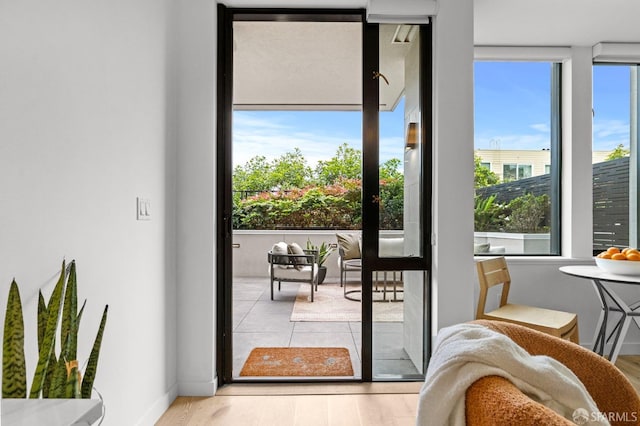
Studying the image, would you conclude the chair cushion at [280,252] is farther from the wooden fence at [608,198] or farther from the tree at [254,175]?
the tree at [254,175]

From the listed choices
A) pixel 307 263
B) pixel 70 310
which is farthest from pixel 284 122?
pixel 70 310

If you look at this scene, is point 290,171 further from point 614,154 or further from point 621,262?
point 621,262

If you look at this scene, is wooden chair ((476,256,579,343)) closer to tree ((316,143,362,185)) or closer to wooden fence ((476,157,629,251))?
wooden fence ((476,157,629,251))

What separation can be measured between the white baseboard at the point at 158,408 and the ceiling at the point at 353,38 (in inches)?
88.3

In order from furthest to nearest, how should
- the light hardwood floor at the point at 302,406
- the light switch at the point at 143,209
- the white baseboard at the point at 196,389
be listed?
the white baseboard at the point at 196,389
the light hardwood floor at the point at 302,406
the light switch at the point at 143,209

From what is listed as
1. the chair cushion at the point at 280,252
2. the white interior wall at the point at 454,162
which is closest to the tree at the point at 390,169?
the white interior wall at the point at 454,162

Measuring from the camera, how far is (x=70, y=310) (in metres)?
1.11

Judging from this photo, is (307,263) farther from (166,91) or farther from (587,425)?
(587,425)

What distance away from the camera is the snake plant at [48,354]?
0.93m

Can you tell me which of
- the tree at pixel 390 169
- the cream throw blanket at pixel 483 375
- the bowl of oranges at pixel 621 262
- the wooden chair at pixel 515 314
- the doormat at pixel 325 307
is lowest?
the doormat at pixel 325 307

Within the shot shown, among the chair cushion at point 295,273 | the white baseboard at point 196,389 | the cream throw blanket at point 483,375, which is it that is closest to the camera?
the cream throw blanket at point 483,375

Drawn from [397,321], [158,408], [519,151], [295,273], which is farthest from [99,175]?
[295,273]

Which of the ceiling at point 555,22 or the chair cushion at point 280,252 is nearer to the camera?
the ceiling at point 555,22

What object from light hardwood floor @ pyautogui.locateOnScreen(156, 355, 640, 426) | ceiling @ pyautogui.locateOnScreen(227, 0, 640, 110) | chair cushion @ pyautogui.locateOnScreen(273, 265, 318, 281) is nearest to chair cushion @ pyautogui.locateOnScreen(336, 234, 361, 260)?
chair cushion @ pyautogui.locateOnScreen(273, 265, 318, 281)
